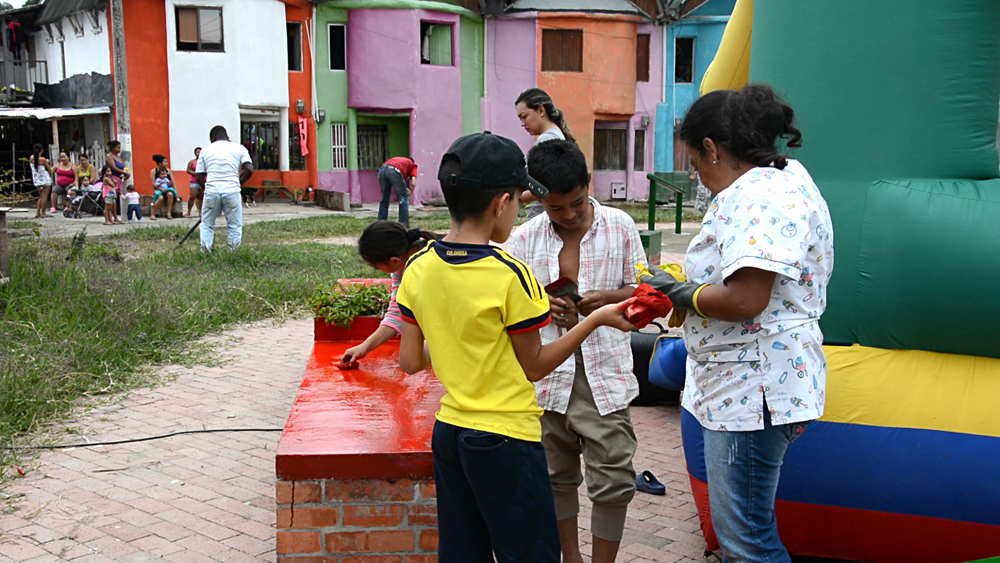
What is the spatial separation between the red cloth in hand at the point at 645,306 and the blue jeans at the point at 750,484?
0.41 meters

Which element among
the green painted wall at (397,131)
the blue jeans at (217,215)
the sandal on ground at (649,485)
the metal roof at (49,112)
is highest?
the metal roof at (49,112)

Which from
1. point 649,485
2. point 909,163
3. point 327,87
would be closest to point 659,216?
point 327,87

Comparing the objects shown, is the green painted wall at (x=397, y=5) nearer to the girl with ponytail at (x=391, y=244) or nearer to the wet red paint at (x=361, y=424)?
the wet red paint at (x=361, y=424)

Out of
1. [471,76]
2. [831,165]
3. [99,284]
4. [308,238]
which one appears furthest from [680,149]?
[831,165]

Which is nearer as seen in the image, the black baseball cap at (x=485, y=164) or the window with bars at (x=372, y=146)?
the black baseball cap at (x=485, y=164)

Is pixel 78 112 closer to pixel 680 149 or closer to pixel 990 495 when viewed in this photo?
pixel 680 149

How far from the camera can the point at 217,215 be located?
35.4ft

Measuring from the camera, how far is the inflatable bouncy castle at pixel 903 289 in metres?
2.93

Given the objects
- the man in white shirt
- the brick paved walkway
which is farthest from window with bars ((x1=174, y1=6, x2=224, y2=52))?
the brick paved walkway

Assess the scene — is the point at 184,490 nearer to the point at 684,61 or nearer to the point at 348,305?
the point at 348,305

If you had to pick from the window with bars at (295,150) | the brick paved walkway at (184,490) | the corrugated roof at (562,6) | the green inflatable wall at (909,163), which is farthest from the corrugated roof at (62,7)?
the green inflatable wall at (909,163)

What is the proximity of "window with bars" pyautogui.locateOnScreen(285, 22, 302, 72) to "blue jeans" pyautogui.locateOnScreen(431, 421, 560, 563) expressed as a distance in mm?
24886

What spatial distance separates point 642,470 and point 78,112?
23.7 m

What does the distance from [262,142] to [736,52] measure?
23045mm
